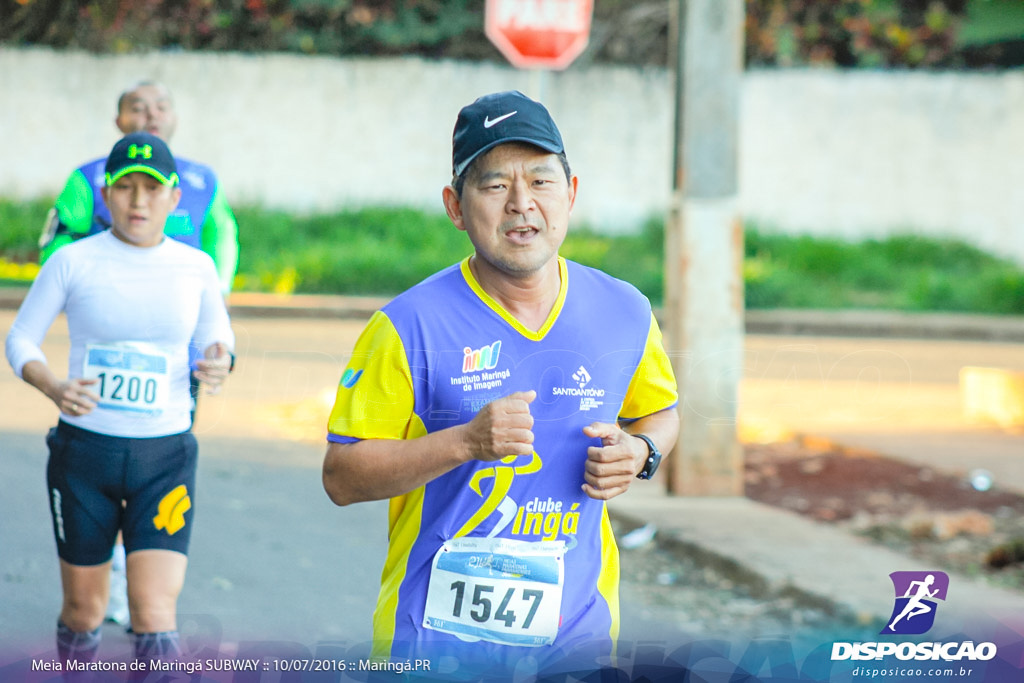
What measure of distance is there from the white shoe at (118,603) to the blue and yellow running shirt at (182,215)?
123cm

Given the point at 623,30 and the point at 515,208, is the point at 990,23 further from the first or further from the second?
the point at 515,208

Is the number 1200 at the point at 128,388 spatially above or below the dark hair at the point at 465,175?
Answer: below

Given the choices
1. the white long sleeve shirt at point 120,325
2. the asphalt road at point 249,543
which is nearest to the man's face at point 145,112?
the white long sleeve shirt at point 120,325

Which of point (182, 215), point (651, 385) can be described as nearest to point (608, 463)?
point (651, 385)

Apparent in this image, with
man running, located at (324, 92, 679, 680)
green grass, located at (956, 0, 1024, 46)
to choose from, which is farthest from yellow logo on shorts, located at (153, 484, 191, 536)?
green grass, located at (956, 0, 1024, 46)

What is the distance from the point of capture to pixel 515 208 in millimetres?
2715

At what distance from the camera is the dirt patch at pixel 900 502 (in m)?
6.27

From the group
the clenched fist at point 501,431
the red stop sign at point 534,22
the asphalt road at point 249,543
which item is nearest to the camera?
the clenched fist at point 501,431

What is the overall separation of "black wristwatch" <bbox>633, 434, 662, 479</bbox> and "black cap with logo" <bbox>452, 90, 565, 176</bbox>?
65 centimetres

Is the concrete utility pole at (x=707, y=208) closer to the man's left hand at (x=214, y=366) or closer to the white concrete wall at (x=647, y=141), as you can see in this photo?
the man's left hand at (x=214, y=366)

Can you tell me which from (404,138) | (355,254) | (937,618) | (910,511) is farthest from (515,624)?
(404,138)

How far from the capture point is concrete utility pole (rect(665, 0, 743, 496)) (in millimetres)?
7242

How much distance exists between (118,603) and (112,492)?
Result: 1177 millimetres

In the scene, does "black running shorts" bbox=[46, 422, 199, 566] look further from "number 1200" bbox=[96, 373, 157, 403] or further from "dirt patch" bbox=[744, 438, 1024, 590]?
"dirt patch" bbox=[744, 438, 1024, 590]
